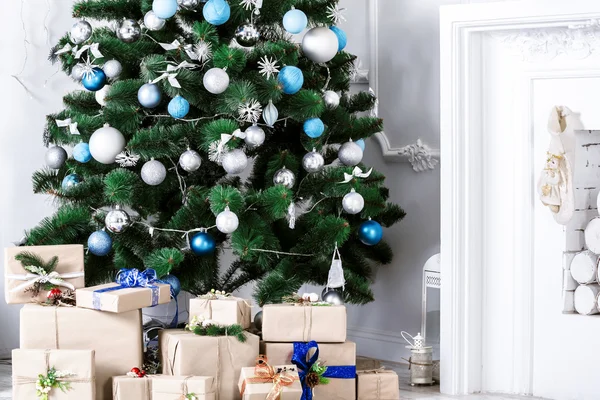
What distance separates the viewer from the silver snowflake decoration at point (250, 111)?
3.10 meters

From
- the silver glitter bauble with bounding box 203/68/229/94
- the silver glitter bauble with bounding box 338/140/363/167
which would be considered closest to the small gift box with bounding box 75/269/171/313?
the silver glitter bauble with bounding box 203/68/229/94

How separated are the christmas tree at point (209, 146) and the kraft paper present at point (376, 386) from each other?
43cm

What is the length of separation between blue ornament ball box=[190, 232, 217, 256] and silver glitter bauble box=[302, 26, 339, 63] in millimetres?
798

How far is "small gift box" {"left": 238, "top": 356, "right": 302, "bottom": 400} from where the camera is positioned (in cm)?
264

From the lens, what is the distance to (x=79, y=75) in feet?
10.8

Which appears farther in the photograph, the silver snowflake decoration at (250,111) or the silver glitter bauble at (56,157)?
the silver glitter bauble at (56,157)

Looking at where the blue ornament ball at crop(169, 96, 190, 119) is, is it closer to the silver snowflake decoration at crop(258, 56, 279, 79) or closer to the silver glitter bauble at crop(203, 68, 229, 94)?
the silver glitter bauble at crop(203, 68, 229, 94)

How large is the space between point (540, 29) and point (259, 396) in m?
1.66

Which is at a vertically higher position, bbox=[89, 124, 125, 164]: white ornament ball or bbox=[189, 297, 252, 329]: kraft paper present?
bbox=[89, 124, 125, 164]: white ornament ball

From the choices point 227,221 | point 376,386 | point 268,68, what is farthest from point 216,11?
point 376,386

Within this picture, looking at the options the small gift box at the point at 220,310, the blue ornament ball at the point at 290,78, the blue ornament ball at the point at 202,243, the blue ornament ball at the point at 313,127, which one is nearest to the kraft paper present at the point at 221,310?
the small gift box at the point at 220,310

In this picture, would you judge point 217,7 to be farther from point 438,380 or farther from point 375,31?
point 438,380

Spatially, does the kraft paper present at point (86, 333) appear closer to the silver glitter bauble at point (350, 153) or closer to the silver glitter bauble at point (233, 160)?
the silver glitter bauble at point (233, 160)

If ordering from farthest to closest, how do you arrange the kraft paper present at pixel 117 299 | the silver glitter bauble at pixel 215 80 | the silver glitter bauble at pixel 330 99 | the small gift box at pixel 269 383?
1. the silver glitter bauble at pixel 330 99
2. the silver glitter bauble at pixel 215 80
3. the kraft paper present at pixel 117 299
4. the small gift box at pixel 269 383
